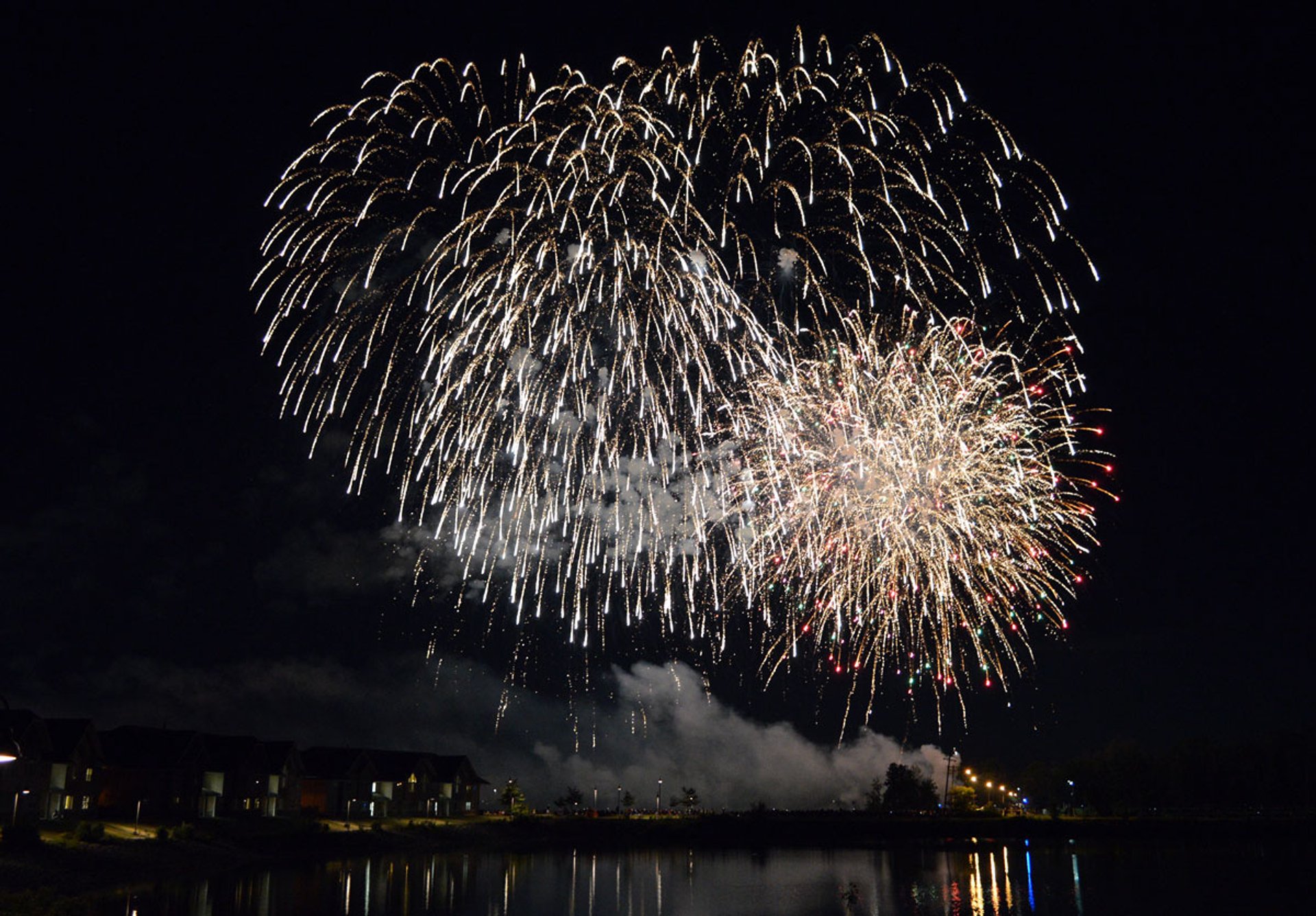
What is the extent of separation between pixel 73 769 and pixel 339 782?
23109mm

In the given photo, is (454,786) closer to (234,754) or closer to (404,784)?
(404,784)

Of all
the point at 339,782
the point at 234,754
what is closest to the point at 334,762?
the point at 339,782

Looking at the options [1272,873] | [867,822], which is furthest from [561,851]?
[1272,873]

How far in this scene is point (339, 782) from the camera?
245ft

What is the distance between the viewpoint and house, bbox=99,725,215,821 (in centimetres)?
5722

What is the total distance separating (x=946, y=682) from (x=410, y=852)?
143 ft

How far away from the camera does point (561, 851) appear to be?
71.4 meters

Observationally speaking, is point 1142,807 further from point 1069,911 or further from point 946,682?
point 946,682

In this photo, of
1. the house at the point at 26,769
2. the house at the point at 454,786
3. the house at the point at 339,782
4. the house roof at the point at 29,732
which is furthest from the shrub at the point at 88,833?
the house at the point at 454,786

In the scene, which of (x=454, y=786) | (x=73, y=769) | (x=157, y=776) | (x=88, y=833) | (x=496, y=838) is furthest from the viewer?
(x=454, y=786)

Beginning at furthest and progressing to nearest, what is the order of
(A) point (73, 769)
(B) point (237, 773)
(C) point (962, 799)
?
(C) point (962, 799), (B) point (237, 773), (A) point (73, 769)

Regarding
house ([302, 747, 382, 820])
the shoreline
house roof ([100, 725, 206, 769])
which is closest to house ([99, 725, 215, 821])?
house roof ([100, 725, 206, 769])

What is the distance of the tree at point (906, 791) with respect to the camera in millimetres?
103062

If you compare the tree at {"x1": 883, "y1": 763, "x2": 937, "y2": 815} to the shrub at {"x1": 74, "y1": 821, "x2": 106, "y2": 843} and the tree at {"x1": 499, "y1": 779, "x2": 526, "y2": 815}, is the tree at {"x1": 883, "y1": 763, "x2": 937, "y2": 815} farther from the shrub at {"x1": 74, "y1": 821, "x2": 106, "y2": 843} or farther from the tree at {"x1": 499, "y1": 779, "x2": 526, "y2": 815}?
the shrub at {"x1": 74, "y1": 821, "x2": 106, "y2": 843}
